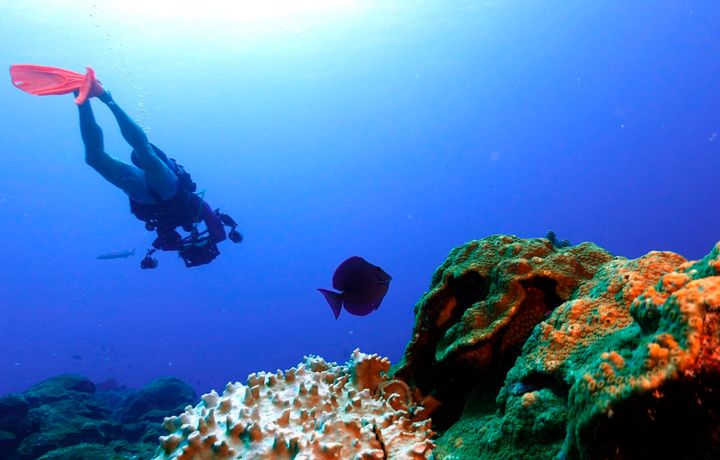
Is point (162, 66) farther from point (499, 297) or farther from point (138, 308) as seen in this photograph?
point (138, 308)

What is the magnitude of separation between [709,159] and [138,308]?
498ft

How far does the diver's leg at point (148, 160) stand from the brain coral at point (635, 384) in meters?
9.54

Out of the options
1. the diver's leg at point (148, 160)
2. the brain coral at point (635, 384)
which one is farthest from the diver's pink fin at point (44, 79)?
the brain coral at point (635, 384)

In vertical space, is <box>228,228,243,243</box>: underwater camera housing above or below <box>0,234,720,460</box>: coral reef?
above

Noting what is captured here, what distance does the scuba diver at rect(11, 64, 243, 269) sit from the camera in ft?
31.0

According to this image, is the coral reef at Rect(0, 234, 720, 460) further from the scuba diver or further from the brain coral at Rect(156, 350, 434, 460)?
the scuba diver

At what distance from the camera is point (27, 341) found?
275 feet

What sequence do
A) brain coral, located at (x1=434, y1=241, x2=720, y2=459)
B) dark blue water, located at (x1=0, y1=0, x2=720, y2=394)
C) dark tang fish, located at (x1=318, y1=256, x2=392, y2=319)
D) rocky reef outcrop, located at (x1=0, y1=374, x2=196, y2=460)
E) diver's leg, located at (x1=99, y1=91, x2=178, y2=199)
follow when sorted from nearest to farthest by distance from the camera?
brain coral, located at (x1=434, y1=241, x2=720, y2=459) → dark tang fish, located at (x1=318, y1=256, x2=392, y2=319) → rocky reef outcrop, located at (x1=0, y1=374, x2=196, y2=460) → diver's leg, located at (x1=99, y1=91, x2=178, y2=199) → dark blue water, located at (x1=0, y1=0, x2=720, y2=394)

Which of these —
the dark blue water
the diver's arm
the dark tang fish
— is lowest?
the dark tang fish

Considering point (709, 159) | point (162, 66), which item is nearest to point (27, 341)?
point (162, 66)

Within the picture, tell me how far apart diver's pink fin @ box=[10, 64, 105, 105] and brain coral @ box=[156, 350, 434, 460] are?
32.2ft

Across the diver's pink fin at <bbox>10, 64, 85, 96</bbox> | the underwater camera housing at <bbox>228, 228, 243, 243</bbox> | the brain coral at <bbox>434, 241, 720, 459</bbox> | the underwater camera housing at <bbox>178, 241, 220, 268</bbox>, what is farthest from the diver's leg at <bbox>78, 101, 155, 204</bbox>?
the brain coral at <bbox>434, 241, 720, 459</bbox>

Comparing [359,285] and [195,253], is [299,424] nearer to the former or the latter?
[359,285]

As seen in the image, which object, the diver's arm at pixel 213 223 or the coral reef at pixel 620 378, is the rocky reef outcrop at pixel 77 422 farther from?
the coral reef at pixel 620 378
